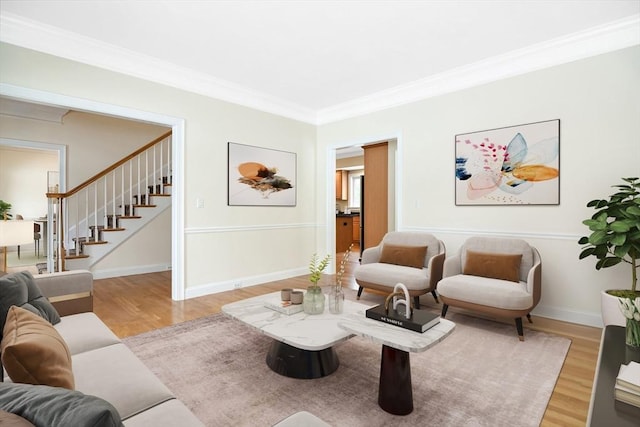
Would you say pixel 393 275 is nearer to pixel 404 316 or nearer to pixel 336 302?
pixel 336 302

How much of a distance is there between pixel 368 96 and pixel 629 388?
14.3 ft

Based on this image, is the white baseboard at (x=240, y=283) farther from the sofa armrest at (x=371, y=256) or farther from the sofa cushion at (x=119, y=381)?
the sofa cushion at (x=119, y=381)

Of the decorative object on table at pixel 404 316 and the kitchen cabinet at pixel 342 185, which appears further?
the kitchen cabinet at pixel 342 185

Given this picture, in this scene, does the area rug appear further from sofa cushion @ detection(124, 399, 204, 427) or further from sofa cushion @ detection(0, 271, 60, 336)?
sofa cushion @ detection(0, 271, 60, 336)

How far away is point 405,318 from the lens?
1.94 metres

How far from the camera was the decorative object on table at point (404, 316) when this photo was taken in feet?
6.16

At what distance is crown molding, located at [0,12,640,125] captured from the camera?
3014mm

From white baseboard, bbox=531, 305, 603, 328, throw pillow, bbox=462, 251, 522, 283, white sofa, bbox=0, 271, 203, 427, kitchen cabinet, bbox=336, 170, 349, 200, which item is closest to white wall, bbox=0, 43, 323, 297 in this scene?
white sofa, bbox=0, 271, 203, 427

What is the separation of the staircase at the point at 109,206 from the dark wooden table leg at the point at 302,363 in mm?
4232

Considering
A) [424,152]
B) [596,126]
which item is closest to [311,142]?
[424,152]

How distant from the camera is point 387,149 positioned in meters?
5.96

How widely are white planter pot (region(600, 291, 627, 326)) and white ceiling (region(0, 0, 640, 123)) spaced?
2.34 meters

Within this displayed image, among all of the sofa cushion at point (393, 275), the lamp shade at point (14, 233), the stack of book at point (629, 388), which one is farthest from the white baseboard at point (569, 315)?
the lamp shade at point (14, 233)

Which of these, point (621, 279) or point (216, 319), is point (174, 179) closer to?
point (216, 319)
